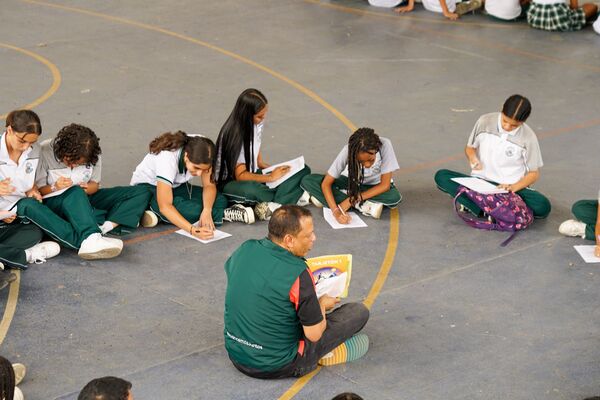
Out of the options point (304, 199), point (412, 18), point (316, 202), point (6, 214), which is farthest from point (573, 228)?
point (412, 18)

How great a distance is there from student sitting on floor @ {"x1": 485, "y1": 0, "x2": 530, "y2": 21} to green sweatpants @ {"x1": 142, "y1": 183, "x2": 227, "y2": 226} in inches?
320

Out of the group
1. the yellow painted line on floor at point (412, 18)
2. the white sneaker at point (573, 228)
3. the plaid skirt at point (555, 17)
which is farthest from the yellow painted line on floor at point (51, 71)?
the plaid skirt at point (555, 17)

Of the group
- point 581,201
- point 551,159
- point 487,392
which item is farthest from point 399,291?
point 551,159

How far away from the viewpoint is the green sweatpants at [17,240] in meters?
7.86

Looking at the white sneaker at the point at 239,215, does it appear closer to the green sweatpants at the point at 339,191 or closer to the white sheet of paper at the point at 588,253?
the green sweatpants at the point at 339,191

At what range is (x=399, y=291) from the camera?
7797 millimetres

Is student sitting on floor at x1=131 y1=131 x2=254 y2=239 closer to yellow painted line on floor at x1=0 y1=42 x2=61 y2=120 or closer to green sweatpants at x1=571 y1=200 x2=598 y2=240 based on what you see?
green sweatpants at x1=571 y1=200 x2=598 y2=240

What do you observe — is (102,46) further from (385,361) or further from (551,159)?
(385,361)

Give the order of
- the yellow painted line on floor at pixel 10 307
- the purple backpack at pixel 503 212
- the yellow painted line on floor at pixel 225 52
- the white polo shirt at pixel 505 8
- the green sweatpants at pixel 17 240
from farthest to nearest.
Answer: the white polo shirt at pixel 505 8
the yellow painted line on floor at pixel 225 52
the purple backpack at pixel 503 212
the green sweatpants at pixel 17 240
the yellow painted line on floor at pixel 10 307

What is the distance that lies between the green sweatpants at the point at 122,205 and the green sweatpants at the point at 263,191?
2.59 feet

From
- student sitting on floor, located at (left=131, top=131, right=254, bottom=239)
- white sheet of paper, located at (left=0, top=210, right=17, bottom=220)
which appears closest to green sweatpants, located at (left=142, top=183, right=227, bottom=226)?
student sitting on floor, located at (left=131, top=131, right=254, bottom=239)

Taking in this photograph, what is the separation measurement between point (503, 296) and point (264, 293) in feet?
7.96

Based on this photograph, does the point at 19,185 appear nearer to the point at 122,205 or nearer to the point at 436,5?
the point at 122,205

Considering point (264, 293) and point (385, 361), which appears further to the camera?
point (385, 361)
